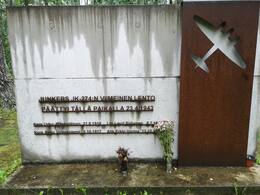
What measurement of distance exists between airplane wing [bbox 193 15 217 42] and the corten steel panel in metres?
0.05

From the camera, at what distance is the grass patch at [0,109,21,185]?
454 centimetres

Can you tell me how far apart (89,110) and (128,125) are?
29.3 inches

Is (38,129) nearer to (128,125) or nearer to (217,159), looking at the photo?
(128,125)

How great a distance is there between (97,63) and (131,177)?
1990 mm

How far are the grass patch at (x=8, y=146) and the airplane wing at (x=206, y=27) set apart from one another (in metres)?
4.02

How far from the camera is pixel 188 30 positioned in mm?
4105

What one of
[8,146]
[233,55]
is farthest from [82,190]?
[233,55]

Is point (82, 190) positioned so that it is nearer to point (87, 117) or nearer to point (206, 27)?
point (87, 117)

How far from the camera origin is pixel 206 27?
411 centimetres

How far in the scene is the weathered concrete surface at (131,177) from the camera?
12.7 feet

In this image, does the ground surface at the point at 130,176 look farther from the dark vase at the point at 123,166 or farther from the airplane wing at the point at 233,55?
the airplane wing at the point at 233,55

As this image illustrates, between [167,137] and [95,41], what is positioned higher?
[95,41]

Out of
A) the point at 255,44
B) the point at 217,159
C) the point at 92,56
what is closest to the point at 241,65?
the point at 255,44

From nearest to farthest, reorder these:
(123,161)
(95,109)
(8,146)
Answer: (123,161)
(95,109)
(8,146)
